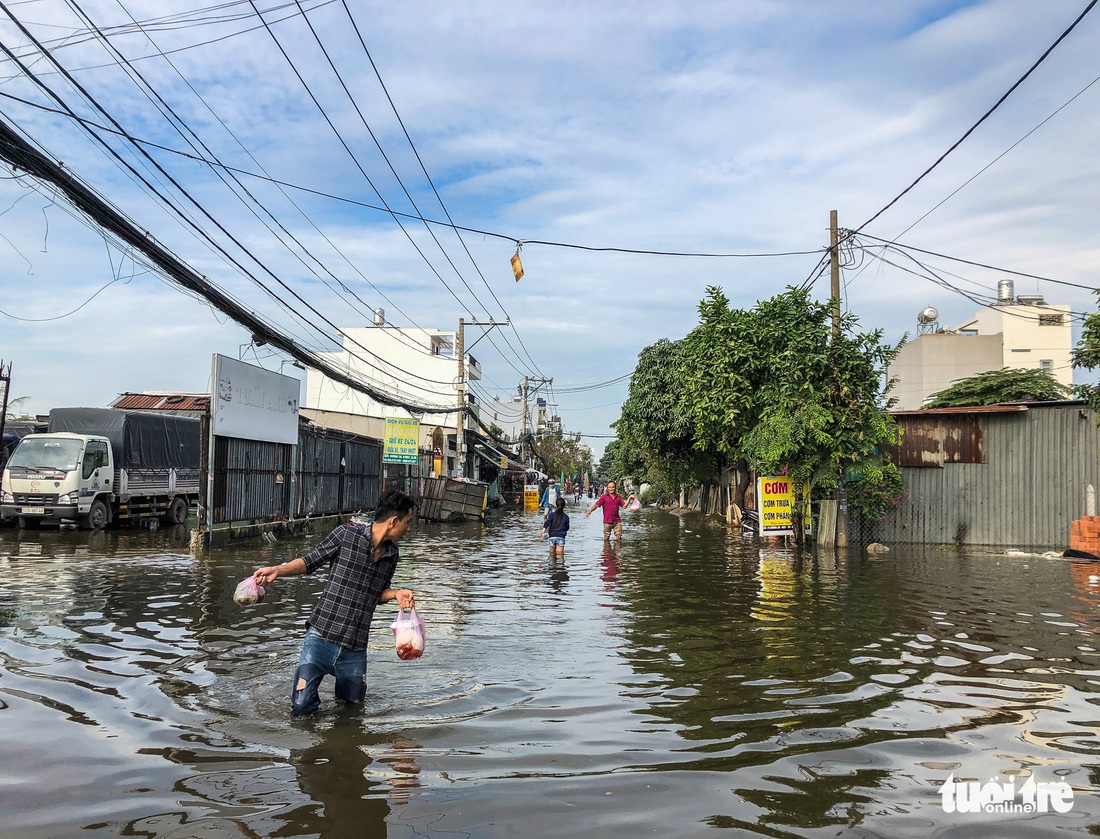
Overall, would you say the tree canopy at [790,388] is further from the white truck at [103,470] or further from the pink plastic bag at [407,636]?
the white truck at [103,470]

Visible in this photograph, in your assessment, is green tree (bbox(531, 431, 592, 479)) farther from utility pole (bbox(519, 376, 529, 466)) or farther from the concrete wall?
the concrete wall

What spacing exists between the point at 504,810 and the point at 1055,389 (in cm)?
3789

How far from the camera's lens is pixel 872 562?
1667 cm

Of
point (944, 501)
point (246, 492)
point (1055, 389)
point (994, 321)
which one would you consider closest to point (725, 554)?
point (944, 501)

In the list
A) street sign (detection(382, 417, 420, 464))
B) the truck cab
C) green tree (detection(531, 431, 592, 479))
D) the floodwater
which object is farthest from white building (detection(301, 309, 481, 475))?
the floodwater

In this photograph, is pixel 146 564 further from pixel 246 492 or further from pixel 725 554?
pixel 725 554

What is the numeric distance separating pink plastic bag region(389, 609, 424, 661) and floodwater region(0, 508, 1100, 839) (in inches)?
20.0

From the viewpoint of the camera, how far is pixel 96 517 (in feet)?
71.9

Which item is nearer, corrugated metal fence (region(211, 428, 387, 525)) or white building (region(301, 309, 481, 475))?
corrugated metal fence (region(211, 428, 387, 525))

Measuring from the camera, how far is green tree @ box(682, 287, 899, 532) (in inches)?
739

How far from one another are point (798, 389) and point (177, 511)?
62.9 feet

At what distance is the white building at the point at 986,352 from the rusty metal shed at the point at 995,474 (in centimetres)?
3234

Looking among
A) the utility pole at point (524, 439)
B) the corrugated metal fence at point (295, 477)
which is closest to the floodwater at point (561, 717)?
the corrugated metal fence at point (295, 477)

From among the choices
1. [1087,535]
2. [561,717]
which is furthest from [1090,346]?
[561,717]
